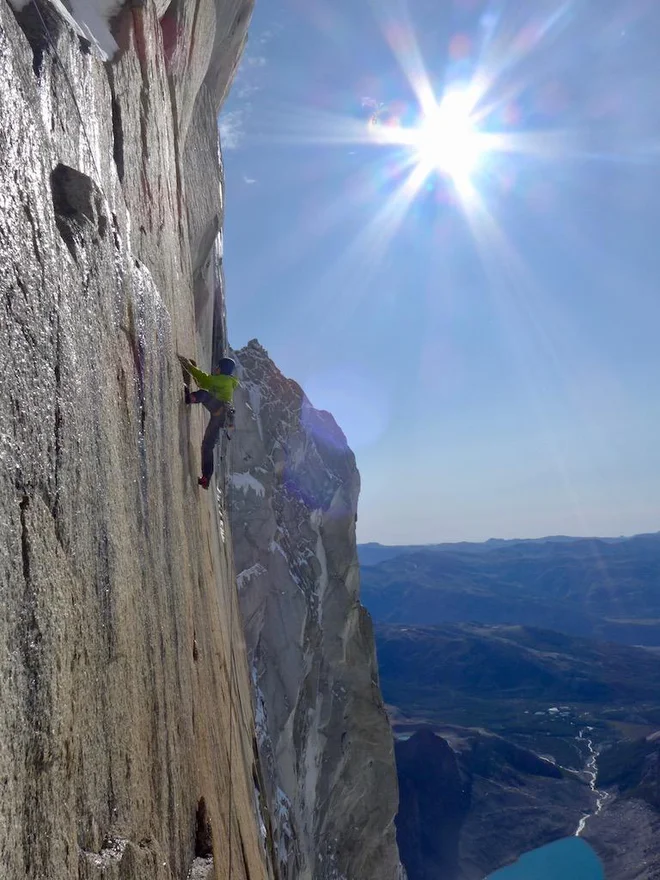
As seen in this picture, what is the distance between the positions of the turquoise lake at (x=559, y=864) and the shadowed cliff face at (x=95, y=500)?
81233 mm

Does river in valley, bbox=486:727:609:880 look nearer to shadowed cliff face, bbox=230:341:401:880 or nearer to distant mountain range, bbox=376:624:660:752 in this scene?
distant mountain range, bbox=376:624:660:752

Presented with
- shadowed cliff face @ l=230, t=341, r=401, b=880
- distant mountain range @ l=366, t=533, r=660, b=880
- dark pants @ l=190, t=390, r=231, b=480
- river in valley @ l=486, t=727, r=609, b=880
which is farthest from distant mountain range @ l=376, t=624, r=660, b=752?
dark pants @ l=190, t=390, r=231, b=480

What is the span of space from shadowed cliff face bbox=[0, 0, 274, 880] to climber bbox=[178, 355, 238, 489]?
2.36ft

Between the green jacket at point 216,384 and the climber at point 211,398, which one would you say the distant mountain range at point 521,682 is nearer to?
the climber at point 211,398

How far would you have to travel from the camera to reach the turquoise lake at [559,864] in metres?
69.5

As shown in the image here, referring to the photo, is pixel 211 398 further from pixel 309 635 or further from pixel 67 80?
pixel 309 635

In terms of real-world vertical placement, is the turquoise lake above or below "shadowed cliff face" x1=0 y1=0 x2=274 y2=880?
below

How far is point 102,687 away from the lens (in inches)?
104

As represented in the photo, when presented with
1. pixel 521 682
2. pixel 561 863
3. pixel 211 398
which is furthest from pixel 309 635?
pixel 521 682

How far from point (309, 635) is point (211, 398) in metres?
19.7

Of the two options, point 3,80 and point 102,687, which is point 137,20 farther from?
point 102,687

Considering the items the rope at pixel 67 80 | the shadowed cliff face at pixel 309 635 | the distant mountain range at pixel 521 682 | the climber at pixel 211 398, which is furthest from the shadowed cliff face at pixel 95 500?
the distant mountain range at pixel 521 682

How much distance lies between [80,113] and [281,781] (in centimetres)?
1943

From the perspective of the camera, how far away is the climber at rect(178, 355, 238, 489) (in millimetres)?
6270
